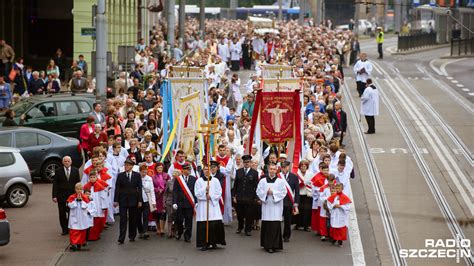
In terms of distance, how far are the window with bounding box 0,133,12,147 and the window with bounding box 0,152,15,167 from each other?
2.02 metres

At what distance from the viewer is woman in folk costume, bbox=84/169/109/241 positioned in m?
22.0

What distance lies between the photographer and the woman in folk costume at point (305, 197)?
2275 cm

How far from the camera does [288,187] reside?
2188 cm

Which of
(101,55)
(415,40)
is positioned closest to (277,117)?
(101,55)

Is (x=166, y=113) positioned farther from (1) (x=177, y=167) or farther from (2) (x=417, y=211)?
(2) (x=417, y=211)

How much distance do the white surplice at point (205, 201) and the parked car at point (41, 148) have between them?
6715mm

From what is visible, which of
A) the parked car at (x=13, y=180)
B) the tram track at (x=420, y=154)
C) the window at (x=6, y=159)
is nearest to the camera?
the tram track at (x=420, y=154)

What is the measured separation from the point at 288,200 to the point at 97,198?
11.2 feet

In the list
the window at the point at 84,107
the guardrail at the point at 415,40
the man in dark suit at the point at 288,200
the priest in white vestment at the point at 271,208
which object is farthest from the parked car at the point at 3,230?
the guardrail at the point at 415,40

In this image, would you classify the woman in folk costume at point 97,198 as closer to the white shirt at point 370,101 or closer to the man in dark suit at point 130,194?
the man in dark suit at point 130,194

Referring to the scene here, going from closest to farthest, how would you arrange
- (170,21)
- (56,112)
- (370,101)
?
(56,112) → (370,101) → (170,21)

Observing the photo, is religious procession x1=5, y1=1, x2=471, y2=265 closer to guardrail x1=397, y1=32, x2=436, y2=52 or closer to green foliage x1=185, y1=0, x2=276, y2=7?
guardrail x1=397, y1=32, x2=436, y2=52

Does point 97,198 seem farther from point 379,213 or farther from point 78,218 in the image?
point 379,213

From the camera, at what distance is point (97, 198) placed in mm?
22188
